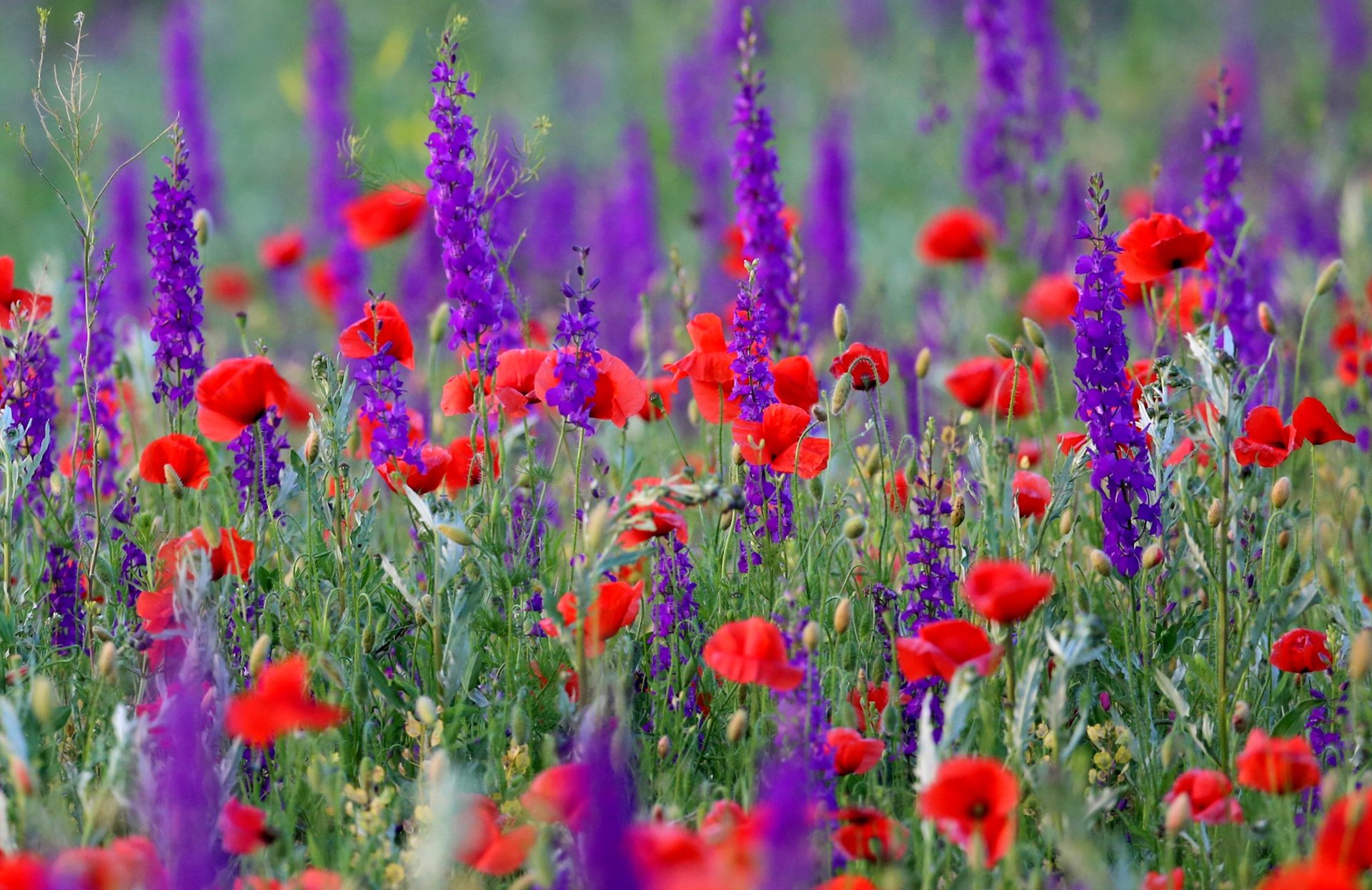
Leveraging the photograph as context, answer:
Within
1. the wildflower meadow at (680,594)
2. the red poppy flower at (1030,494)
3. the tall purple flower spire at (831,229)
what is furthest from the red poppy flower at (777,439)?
the tall purple flower spire at (831,229)

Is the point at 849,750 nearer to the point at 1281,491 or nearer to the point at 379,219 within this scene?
the point at 1281,491

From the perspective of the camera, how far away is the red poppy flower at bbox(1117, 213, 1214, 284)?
2.00m

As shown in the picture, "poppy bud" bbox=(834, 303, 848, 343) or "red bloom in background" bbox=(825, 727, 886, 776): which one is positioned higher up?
"poppy bud" bbox=(834, 303, 848, 343)

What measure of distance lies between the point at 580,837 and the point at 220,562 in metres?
0.75

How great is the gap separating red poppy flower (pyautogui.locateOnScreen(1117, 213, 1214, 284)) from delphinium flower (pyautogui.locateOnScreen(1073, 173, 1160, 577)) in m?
0.11

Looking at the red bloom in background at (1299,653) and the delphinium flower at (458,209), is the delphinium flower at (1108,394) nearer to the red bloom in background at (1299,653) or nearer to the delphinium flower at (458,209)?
the red bloom in background at (1299,653)

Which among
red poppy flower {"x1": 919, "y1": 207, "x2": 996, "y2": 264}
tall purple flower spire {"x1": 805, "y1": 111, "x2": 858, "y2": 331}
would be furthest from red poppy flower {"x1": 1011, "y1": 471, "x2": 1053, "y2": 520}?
red poppy flower {"x1": 919, "y1": 207, "x2": 996, "y2": 264}

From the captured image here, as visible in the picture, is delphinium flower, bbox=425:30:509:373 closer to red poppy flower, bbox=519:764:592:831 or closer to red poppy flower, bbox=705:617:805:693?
red poppy flower, bbox=705:617:805:693

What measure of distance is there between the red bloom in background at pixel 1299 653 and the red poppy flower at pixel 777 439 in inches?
24.8

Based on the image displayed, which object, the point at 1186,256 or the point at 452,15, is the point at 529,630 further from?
the point at 1186,256

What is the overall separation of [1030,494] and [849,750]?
0.55m

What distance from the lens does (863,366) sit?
6.57 ft

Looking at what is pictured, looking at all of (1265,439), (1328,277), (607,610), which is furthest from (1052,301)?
(607,610)

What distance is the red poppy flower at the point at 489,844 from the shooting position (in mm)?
1287
